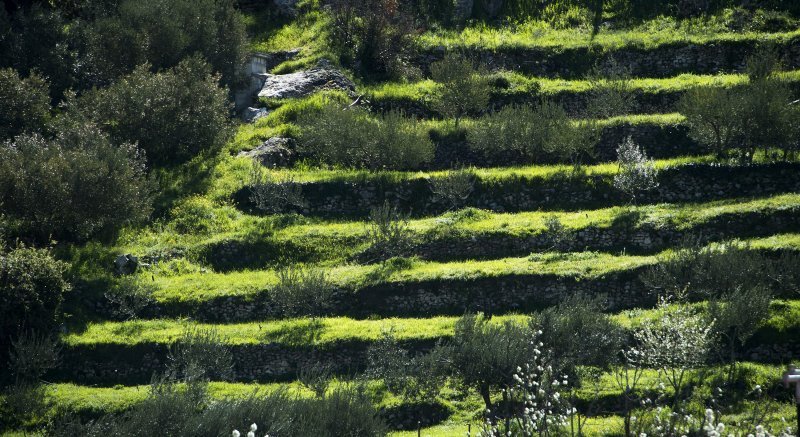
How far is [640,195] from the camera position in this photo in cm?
4394

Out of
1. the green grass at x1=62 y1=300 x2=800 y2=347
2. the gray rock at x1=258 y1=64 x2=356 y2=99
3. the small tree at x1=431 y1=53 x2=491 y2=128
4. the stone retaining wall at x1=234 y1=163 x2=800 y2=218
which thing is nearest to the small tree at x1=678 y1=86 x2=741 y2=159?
the stone retaining wall at x1=234 y1=163 x2=800 y2=218

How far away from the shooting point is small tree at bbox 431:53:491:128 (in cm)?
5259

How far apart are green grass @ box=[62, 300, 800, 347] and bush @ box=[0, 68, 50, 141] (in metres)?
16.7

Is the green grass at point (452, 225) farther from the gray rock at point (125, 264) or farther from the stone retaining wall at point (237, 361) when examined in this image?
the stone retaining wall at point (237, 361)

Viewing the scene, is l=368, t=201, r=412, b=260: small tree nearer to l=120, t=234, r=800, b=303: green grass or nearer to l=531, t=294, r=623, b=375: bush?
l=120, t=234, r=800, b=303: green grass

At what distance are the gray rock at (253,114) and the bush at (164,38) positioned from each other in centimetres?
299

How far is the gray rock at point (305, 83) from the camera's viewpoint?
55312 millimetres

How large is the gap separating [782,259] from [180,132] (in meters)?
31.1

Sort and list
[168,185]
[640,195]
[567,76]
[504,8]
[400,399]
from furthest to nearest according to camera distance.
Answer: [504,8]
[567,76]
[168,185]
[640,195]
[400,399]

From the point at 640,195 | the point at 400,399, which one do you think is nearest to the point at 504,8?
the point at 640,195

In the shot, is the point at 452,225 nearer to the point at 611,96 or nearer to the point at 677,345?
the point at 611,96

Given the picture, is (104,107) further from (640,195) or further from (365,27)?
(640,195)

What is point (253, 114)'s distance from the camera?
5441 cm

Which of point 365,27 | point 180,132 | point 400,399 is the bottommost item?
point 400,399
